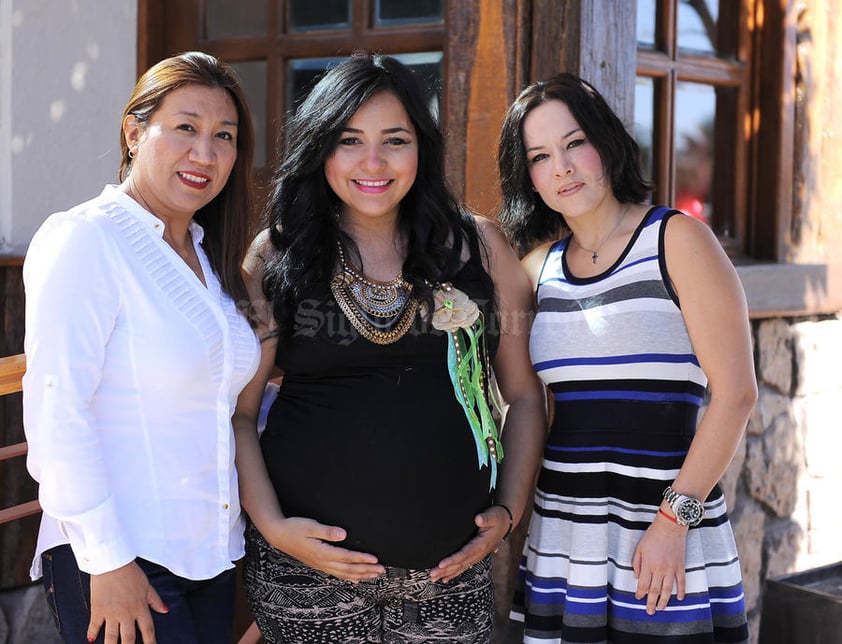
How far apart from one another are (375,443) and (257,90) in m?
1.83

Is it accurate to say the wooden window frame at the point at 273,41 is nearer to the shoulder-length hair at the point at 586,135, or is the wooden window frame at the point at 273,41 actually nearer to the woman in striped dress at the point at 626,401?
the shoulder-length hair at the point at 586,135

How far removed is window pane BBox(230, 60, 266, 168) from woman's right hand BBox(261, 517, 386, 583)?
1774 mm

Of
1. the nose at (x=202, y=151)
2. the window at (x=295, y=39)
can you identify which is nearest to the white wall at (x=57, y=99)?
the window at (x=295, y=39)

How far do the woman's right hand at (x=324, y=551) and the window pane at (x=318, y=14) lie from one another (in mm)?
1931

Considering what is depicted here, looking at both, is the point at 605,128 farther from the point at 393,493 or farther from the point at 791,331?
the point at 791,331

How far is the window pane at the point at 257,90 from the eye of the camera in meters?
3.55

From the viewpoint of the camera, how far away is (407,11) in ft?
10.9

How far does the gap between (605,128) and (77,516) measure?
155 centimetres

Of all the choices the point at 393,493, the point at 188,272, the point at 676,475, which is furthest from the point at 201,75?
the point at 676,475

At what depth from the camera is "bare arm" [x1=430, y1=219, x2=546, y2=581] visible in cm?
250

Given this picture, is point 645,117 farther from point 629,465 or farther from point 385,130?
point 629,465

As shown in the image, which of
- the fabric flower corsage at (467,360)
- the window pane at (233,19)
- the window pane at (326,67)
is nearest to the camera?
the fabric flower corsage at (467,360)

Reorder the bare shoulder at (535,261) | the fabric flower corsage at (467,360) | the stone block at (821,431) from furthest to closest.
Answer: the stone block at (821,431) → the bare shoulder at (535,261) → the fabric flower corsage at (467,360)

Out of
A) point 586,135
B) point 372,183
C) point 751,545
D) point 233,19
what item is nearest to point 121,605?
point 372,183
